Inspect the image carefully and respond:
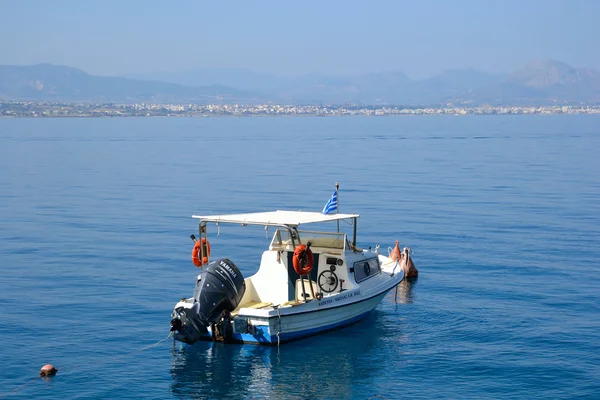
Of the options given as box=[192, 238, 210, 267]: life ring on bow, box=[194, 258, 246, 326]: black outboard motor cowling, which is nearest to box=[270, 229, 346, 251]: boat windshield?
box=[192, 238, 210, 267]: life ring on bow

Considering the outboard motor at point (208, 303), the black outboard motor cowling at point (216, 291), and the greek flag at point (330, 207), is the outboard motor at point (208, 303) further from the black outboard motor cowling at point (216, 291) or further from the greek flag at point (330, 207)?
the greek flag at point (330, 207)

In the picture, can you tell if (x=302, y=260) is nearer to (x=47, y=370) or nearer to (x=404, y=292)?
(x=47, y=370)

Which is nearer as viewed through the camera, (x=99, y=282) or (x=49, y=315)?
(x=49, y=315)

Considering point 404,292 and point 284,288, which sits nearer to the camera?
point 284,288

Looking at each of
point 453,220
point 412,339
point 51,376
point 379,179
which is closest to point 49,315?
point 51,376

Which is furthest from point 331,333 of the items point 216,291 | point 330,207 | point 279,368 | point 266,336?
point 216,291

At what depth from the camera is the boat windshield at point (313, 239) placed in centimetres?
3312

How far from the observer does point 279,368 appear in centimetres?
2875

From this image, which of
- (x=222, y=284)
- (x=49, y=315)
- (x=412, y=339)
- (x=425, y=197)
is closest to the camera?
(x=222, y=284)

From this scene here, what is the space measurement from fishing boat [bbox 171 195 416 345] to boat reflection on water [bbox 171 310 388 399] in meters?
0.53

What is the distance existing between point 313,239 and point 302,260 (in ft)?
12.2

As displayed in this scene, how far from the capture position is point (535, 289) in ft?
129

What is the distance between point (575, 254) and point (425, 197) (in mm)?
25334

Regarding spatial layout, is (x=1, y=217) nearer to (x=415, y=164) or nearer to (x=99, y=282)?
(x=99, y=282)
